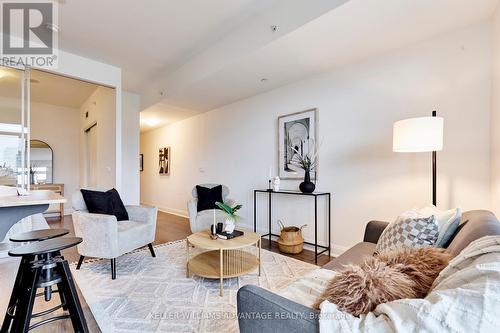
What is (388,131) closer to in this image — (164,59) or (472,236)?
(472,236)

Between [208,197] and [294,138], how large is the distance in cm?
154

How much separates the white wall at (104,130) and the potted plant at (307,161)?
283 centimetres

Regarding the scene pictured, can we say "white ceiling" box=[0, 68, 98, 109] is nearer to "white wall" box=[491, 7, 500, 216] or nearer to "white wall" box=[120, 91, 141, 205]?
"white wall" box=[120, 91, 141, 205]

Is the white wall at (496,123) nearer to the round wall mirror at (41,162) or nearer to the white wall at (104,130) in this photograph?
→ the white wall at (104,130)

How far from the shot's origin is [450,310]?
0.59 metres

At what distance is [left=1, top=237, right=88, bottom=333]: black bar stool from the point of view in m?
1.29

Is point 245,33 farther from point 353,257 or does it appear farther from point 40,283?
point 40,283

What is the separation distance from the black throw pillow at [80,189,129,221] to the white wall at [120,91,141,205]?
1.86m

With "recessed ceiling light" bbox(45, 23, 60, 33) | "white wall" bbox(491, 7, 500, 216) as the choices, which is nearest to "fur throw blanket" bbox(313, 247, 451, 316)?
"white wall" bbox(491, 7, 500, 216)

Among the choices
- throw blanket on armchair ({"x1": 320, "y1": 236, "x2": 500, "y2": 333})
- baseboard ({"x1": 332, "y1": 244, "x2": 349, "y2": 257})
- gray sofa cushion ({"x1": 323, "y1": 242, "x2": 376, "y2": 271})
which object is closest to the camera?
throw blanket on armchair ({"x1": 320, "y1": 236, "x2": 500, "y2": 333})

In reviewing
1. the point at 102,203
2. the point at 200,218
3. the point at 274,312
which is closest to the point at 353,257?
the point at 274,312

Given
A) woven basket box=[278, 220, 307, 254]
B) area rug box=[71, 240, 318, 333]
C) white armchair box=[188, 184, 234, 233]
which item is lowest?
area rug box=[71, 240, 318, 333]

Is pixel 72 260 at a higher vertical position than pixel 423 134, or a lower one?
lower

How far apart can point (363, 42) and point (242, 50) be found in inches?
48.6
